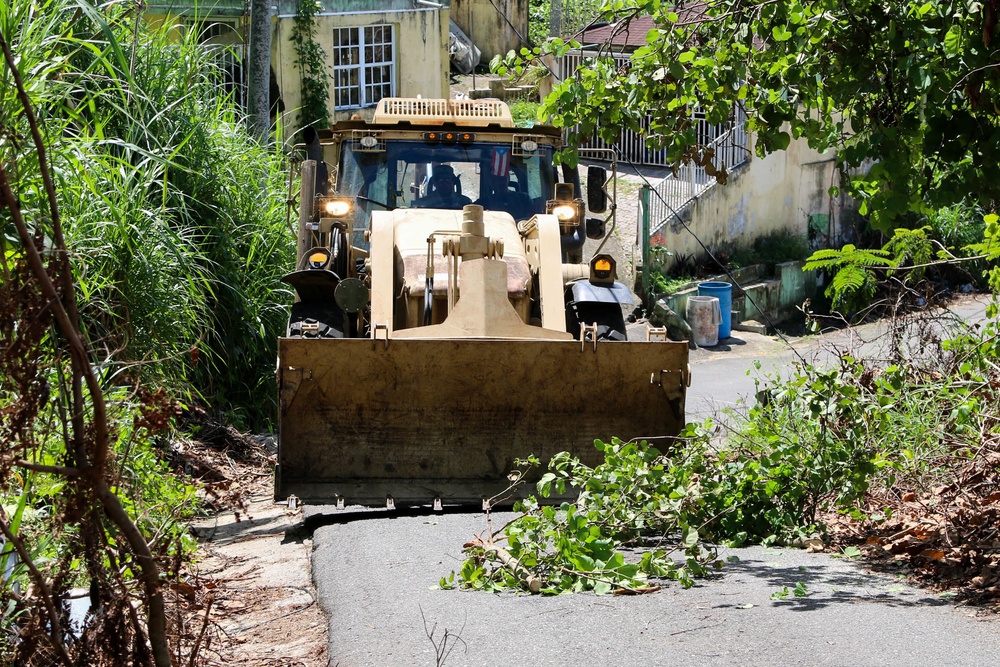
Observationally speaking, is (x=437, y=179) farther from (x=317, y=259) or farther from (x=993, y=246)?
(x=993, y=246)

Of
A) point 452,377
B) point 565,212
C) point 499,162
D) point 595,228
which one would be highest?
point 499,162

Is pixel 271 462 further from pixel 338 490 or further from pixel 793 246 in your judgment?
pixel 793 246

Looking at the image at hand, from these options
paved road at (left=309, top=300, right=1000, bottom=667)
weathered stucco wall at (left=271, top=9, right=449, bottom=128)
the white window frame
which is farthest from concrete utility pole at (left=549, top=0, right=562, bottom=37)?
paved road at (left=309, top=300, right=1000, bottom=667)

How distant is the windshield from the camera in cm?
923

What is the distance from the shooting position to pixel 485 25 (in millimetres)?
29766

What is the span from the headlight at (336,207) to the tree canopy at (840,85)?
2.32 metres

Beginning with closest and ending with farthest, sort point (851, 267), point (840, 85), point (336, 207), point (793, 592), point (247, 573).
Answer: point (793, 592) < point (840, 85) < point (247, 573) < point (851, 267) < point (336, 207)

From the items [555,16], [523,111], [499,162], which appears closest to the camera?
[499,162]

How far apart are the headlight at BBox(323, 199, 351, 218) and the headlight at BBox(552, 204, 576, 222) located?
62.7 inches

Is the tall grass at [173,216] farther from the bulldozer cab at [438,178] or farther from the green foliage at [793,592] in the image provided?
the green foliage at [793,592]

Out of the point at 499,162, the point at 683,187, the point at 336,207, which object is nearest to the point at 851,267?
the point at 499,162

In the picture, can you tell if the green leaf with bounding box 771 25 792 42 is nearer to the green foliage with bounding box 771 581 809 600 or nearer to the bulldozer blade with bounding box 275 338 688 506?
the bulldozer blade with bounding box 275 338 688 506

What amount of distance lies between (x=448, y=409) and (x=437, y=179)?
8.14 ft

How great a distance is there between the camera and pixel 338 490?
7.40 meters
